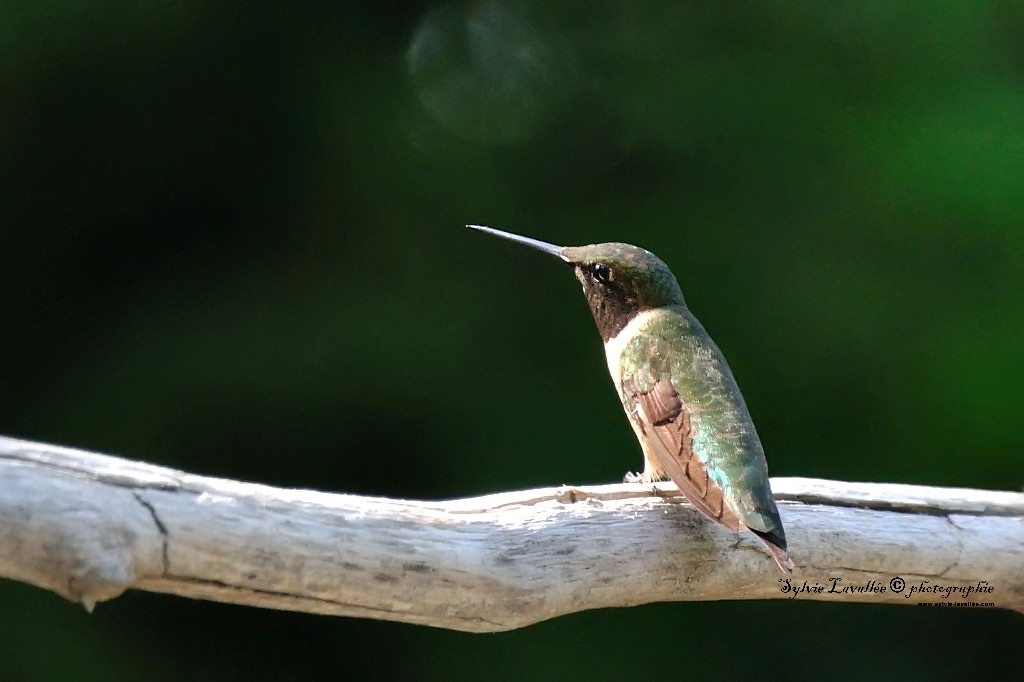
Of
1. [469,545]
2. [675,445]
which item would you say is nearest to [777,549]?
[675,445]

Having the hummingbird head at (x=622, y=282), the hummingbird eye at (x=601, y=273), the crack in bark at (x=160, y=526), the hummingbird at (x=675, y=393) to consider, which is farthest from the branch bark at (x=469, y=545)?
the hummingbird eye at (x=601, y=273)

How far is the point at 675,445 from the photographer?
2971mm

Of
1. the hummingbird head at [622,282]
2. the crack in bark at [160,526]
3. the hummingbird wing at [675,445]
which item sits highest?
the hummingbird head at [622,282]

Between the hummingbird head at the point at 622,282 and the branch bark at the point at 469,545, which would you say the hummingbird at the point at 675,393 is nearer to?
the hummingbird head at the point at 622,282

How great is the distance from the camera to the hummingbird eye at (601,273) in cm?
355

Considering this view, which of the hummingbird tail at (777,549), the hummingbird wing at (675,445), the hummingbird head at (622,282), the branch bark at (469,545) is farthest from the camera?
the hummingbird head at (622,282)

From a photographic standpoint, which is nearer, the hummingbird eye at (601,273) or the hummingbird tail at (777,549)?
the hummingbird tail at (777,549)

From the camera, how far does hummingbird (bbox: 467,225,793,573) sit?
2.64m

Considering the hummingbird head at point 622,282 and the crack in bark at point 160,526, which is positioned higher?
the hummingbird head at point 622,282

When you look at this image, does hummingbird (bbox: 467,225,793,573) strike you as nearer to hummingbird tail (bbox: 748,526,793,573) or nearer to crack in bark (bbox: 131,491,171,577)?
hummingbird tail (bbox: 748,526,793,573)

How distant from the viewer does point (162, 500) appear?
6.30ft

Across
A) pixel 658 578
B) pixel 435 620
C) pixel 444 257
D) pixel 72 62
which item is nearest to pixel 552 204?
pixel 444 257

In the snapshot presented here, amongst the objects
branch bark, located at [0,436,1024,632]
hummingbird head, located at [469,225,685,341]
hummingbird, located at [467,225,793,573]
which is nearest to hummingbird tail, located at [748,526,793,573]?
hummingbird, located at [467,225,793,573]

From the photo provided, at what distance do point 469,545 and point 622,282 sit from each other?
1.50 metres
